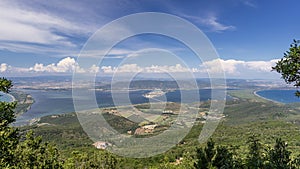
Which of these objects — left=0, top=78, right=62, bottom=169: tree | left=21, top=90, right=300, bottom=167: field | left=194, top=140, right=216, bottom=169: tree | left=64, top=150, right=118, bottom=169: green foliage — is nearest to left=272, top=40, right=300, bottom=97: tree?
left=194, top=140, right=216, bottom=169: tree

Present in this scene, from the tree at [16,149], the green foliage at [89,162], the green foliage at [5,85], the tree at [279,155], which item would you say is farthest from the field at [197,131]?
the tree at [279,155]

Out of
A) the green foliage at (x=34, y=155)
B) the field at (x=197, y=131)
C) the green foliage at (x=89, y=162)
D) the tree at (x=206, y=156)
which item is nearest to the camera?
the green foliage at (x=34, y=155)

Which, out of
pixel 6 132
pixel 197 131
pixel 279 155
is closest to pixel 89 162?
pixel 6 132

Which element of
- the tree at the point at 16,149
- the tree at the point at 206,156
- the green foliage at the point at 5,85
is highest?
the green foliage at the point at 5,85

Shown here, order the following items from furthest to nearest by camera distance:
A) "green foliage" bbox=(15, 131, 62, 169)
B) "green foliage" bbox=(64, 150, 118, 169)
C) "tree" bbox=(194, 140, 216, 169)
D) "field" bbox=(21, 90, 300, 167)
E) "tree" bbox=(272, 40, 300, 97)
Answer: "field" bbox=(21, 90, 300, 167) → "green foliage" bbox=(64, 150, 118, 169) → "tree" bbox=(194, 140, 216, 169) → "green foliage" bbox=(15, 131, 62, 169) → "tree" bbox=(272, 40, 300, 97)

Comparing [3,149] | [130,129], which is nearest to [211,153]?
[3,149]

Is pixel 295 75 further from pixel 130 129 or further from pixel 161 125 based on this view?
pixel 130 129

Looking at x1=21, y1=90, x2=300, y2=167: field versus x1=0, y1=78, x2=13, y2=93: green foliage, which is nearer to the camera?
x1=0, y1=78, x2=13, y2=93: green foliage

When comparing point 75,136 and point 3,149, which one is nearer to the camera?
point 3,149

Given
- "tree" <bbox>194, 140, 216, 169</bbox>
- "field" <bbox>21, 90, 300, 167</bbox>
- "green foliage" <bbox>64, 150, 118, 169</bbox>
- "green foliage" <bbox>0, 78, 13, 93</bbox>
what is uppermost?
"green foliage" <bbox>0, 78, 13, 93</bbox>

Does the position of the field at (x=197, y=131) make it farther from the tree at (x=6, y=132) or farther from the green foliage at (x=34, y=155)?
the tree at (x=6, y=132)

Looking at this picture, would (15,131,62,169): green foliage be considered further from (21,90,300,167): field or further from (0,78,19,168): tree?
(21,90,300,167): field
